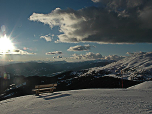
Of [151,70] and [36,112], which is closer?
[36,112]

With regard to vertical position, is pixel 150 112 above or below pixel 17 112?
above

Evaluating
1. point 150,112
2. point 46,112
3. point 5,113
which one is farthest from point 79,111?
point 5,113

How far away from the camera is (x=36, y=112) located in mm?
7531

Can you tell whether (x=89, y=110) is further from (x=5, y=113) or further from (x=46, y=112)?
(x=5, y=113)

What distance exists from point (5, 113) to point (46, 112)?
10.3ft

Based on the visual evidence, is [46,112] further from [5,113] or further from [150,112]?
[150,112]

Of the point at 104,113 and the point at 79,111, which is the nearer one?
the point at 104,113

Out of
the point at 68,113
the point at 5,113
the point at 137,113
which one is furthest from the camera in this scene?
the point at 5,113

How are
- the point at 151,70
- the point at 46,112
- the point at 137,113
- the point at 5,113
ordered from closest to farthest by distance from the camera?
the point at 137,113, the point at 46,112, the point at 5,113, the point at 151,70

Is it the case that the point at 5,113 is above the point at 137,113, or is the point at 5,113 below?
below

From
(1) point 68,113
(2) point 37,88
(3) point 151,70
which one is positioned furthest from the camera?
(3) point 151,70

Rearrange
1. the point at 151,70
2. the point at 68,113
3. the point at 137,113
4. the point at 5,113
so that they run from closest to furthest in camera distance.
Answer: the point at 137,113 < the point at 68,113 < the point at 5,113 < the point at 151,70

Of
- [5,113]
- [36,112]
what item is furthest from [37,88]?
[36,112]

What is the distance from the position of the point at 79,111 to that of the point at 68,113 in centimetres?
72
